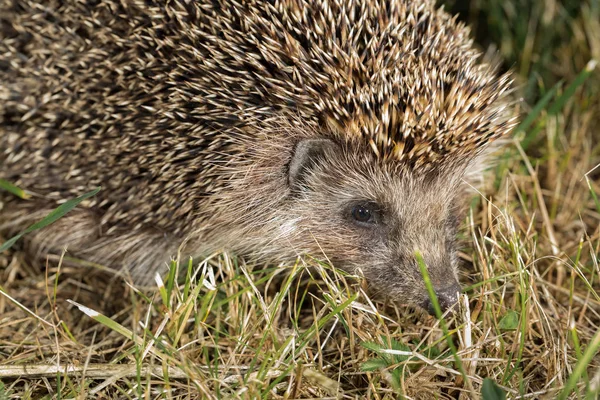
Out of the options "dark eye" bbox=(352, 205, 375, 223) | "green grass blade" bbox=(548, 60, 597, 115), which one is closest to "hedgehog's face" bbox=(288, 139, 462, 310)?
"dark eye" bbox=(352, 205, 375, 223)

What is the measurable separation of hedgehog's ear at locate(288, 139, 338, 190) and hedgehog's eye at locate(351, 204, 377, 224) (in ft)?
0.63

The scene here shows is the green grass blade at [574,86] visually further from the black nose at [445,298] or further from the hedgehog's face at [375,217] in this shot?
the black nose at [445,298]

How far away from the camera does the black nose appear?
2.13m

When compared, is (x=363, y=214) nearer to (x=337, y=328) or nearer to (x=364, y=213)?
(x=364, y=213)

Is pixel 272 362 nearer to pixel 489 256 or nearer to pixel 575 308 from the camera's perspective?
pixel 489 256

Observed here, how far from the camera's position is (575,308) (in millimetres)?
2402

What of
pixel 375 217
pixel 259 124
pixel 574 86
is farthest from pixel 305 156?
pixel 574 86

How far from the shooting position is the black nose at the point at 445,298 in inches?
84.0

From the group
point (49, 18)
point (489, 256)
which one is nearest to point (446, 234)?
point (489, 256)

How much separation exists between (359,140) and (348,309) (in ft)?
1.59

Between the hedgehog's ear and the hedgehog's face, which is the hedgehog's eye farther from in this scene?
the hedgehog's ear

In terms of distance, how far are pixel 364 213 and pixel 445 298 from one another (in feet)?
1.19

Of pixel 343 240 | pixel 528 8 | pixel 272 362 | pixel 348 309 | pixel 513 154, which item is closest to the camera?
pixel 272 362

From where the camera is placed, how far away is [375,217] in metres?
2.30
